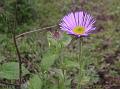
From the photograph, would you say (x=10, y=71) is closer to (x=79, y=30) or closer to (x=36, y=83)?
(x=36, y=83)

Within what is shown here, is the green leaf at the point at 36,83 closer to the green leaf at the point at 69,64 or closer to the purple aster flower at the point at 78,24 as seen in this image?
the green leaf at the point at 69,64

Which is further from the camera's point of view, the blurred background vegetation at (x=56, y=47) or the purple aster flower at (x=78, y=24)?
the blurred background vegetation at (x=56, y=47)

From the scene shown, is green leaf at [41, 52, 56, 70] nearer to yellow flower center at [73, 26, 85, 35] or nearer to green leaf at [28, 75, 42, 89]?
green leaf at [28, 75, 42, 89]

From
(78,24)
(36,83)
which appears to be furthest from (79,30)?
(36,83)

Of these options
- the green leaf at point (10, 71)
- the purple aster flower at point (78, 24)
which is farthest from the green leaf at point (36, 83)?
the purple aster flower at point (78, 24)

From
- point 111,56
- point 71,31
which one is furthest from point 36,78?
point 111,56

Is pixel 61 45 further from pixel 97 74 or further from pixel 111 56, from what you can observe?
pixel 111 56
